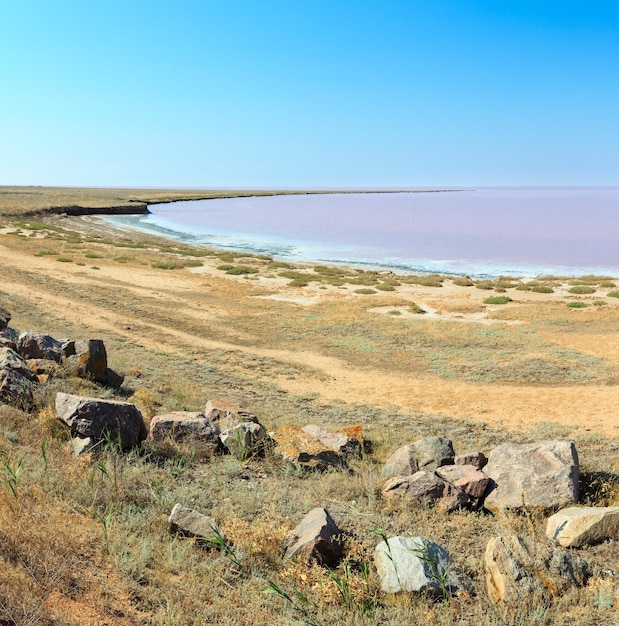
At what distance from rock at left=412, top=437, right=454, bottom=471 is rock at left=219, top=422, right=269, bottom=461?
255 cm

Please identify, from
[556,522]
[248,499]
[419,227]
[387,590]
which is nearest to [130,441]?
[248,499]

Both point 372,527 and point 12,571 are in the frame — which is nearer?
point 12,571

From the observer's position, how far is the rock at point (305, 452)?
8.45 metres

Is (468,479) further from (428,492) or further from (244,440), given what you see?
(244,440)

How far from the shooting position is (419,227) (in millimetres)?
106500

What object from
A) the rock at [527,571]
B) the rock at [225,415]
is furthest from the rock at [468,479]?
the rock at [225,415]

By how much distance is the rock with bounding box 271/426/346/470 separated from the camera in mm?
8445

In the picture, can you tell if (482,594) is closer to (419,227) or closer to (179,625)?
(179,625)

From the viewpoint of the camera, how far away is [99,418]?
7.62 meters

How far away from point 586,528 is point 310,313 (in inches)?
844

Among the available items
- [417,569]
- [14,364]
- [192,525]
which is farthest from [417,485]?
[14,364]

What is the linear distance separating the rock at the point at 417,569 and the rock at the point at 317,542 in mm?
439

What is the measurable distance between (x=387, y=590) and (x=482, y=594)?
986 mm

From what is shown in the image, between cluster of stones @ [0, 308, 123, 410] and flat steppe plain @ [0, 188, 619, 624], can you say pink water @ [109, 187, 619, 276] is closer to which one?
flat steppe plain @ [0, 188, 619, 624]
